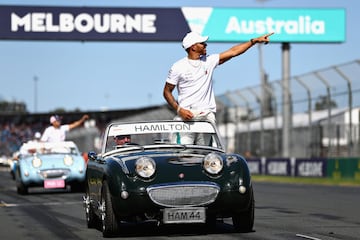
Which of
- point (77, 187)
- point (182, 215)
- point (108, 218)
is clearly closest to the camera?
point (182, 215)

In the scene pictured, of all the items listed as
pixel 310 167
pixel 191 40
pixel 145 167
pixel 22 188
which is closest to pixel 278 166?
pixel 310 167

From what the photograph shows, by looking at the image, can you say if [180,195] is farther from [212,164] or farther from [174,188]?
[212,164]

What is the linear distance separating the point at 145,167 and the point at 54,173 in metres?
11.1

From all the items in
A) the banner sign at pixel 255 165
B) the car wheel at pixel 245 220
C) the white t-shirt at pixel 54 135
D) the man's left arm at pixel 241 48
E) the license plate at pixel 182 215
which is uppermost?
the man's left arm at pixel 241 48

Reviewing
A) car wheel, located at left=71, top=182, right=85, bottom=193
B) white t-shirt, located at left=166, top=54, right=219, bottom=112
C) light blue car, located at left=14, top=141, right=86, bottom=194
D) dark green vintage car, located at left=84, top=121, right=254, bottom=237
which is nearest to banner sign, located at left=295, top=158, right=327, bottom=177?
car wheel, located at left=71, top=182, right=85, bottom=193

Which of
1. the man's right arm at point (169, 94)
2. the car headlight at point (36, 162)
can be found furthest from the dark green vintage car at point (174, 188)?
the car headlight at point (36, 162)

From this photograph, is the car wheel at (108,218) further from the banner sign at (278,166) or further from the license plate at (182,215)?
the banner sign at (278,166)

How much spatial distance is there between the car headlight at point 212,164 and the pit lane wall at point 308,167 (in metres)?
19.7

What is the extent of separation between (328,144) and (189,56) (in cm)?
2170

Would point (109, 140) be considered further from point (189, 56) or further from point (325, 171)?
point (325, 171)

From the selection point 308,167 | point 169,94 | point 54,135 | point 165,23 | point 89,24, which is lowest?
point 308,167

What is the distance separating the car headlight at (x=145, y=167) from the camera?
8.77 metres

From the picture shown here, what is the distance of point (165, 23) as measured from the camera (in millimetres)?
38156

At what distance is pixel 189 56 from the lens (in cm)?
1062
